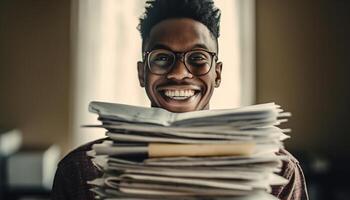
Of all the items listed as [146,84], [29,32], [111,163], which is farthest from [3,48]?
[111,163]

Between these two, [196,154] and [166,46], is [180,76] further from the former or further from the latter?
[196,154]

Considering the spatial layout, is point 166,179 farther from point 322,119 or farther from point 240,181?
point 322,119

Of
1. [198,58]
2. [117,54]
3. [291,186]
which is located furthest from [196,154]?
[117,54]

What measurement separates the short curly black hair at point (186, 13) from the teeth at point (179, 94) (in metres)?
0.13

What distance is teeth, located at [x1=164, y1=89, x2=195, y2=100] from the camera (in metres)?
0.96

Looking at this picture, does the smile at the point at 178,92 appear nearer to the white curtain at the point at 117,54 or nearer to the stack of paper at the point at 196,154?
the stack of paper at the point at 196,154

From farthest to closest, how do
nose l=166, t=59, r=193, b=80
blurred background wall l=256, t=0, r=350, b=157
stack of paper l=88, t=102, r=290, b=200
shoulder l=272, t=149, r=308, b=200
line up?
1. blurred background wall l=256, t=0, r=350, b=157
2. nose l=166, t=59, r=193, b=80
3. shoulder l=272, t=149, r=308, b=200
4. stack of paper l=88, t=102, r=290, b=200

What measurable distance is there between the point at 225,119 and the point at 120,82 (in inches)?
102

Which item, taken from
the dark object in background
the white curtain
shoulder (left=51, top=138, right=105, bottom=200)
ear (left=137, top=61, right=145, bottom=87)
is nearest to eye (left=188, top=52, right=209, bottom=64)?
ear (left=137, top=61, right=145, bottom=87)

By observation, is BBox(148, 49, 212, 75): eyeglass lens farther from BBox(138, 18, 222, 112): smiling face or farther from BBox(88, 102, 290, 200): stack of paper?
BBox(88, 102, 290, 200): stack of paper

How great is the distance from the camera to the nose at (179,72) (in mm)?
948

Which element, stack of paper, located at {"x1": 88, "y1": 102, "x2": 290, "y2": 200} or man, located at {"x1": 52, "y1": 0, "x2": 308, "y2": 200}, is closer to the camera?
stack of paper, located at {"x1": 88, "y1": 102, "x2": 290, "y2": 200}

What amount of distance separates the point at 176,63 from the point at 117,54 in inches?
84.1

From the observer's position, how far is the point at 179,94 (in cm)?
96
